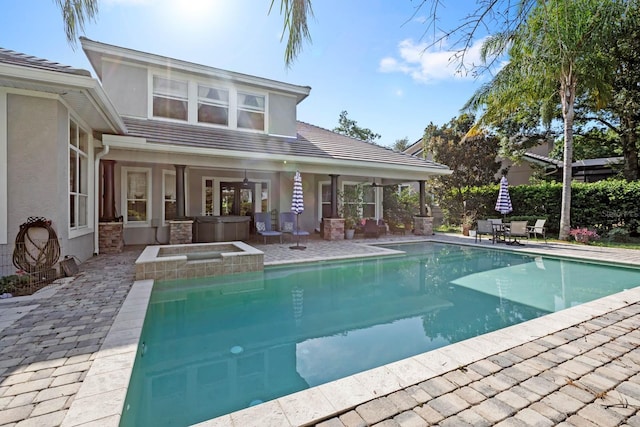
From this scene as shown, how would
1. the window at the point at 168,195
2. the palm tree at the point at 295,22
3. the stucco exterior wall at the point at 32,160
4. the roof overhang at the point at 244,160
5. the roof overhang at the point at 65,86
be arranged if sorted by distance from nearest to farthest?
the palm tree at the point at 295,22
the roof overhang at the point at 65,86
the stucco exterior wall at the point at 32,160
the roof overhang at the point at 244,160
the window at the point at 168,195

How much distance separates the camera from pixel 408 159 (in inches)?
595

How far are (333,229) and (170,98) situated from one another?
25.6 feet

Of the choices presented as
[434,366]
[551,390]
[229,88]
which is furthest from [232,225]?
[551,390]

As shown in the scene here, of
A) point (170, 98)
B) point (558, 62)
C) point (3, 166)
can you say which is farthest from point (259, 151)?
point (558, 62)

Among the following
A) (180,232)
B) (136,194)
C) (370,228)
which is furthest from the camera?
(370,228)

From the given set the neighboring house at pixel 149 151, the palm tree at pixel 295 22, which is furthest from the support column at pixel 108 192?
the palm tree at pixel 295 22

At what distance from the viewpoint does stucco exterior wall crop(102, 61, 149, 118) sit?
10.7 meters

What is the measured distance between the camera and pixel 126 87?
35.7ft

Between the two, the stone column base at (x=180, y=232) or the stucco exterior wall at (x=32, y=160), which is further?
the stone column base at (x=180, y=232)

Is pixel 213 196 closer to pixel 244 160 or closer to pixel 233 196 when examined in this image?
pixel 233 196

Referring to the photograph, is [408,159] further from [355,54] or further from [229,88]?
[355,54]

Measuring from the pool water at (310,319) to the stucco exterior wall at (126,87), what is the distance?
24.5 feet

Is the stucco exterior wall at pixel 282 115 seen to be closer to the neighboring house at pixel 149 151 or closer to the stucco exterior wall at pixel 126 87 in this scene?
the neighboring house at pixel 149 151

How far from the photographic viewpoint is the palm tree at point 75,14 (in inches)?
109
